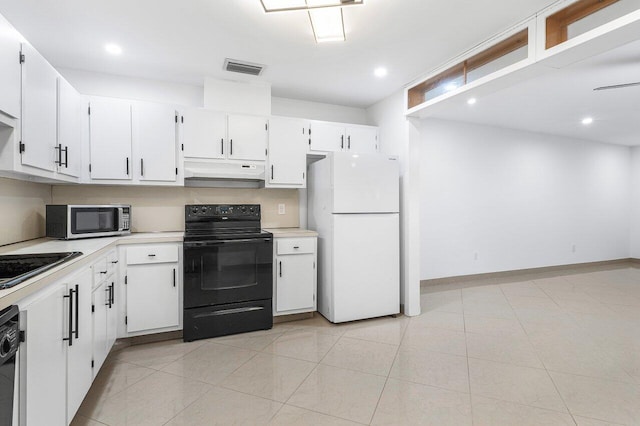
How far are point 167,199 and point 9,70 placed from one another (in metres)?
1.87

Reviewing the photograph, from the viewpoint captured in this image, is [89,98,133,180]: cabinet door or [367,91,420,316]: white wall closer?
[89,98,133,180]: cabinet door

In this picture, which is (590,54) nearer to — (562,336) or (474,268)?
(562,336)

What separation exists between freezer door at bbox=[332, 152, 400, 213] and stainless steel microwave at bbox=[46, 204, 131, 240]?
200 cm

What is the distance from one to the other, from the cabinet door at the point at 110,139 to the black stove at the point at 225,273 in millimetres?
742

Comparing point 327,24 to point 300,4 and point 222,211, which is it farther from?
point 222,211

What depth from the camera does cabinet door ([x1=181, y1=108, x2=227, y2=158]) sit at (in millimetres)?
3211

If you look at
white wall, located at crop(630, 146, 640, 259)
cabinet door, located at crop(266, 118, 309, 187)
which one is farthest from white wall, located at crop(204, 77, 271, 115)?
white wall, located at crop(630, 146, 640, 259)

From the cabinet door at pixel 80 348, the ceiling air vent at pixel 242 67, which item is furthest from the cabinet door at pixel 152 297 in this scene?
the ceiling air vent at pixel 242 67

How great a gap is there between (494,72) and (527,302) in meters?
3.00

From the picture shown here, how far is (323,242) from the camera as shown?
139 inches

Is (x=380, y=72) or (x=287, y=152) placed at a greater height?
(x=380, y=72)

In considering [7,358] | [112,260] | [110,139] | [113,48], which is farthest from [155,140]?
[7,358]

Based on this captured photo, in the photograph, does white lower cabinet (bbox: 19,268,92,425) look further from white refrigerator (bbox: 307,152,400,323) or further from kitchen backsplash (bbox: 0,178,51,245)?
white refrigerator (bbox: 307,152,400,323)

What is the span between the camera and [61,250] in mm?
2039
